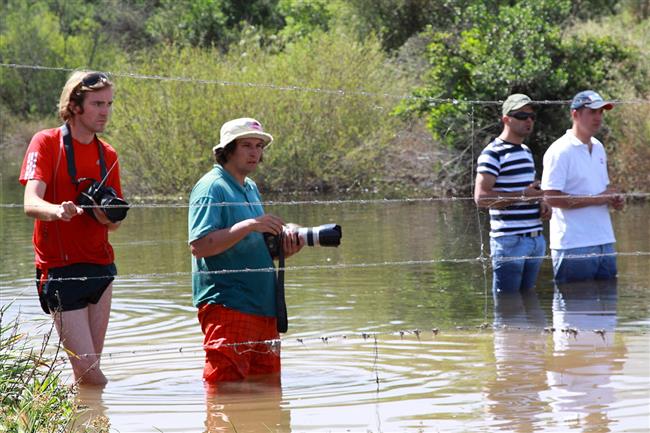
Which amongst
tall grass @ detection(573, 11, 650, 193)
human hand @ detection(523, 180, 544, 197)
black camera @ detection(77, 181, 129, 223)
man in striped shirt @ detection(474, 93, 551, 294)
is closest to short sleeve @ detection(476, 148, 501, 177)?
man in striped shirt @ detection(474, 93, 551, 294)

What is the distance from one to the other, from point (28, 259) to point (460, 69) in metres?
8.82

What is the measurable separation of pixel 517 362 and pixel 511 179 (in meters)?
1.52

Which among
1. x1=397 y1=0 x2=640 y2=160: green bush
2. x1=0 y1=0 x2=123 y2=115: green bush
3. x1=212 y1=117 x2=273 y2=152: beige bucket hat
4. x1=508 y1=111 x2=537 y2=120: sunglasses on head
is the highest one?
x1=0 y1=0 x2=123 y2=115: green bush

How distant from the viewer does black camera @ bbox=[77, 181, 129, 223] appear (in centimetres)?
589

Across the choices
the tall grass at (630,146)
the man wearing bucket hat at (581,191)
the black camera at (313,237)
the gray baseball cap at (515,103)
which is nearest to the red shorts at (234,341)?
the black camera at (313,237)

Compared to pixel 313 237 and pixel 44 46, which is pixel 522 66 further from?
pixel 44 46

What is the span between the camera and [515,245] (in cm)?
877

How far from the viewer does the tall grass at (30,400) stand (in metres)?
4.73

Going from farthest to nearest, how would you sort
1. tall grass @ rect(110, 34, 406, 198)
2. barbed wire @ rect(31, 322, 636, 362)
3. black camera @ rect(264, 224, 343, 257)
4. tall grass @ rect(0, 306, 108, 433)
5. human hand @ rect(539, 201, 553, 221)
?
1. tall grass @ rect(110, 34, 406, 198)
2. human hand @ rect(539, 201, 553, 221)
3. barbed wire @ rect(31, 322, 636, 362)
4. black camera @ rect(264, 224, 343, 257)
5. tall grass @ rect(0, 306, 108, 433)

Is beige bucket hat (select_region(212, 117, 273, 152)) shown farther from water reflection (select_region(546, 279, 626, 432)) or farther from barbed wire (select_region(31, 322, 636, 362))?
barbed wire (select_region(31, 322, 636, 362))

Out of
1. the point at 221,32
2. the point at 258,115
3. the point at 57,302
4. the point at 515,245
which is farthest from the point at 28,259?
the point at 221,32

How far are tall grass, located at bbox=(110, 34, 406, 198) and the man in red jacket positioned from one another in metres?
15.9

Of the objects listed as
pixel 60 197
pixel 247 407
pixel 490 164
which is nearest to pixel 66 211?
pixel 60 197

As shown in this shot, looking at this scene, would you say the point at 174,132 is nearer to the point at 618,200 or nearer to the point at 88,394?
the point at 618,200
